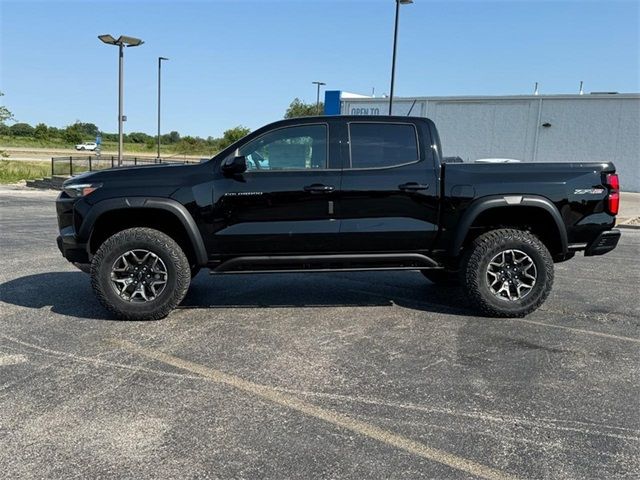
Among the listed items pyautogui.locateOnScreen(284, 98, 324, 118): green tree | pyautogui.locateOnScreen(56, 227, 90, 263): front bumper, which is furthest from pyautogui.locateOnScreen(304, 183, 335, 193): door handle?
pyautogui.locateOnScreen(284, 98, 324, 118): green tree

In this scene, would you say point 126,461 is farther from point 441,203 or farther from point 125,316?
point 441,203

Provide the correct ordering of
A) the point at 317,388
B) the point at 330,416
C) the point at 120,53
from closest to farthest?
the point at 330,416
the point at 317,388
the point at 120,53

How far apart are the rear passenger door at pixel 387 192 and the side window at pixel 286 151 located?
1.00ft

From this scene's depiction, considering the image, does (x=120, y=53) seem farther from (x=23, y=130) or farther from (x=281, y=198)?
(x=23, y=130)

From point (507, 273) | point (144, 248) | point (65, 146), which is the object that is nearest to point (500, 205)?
point (507, 273)

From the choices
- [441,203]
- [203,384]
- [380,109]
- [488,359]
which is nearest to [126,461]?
[203,384]

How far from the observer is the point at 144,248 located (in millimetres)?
5145

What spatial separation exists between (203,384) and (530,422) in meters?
2.11

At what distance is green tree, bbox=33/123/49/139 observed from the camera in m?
86.2

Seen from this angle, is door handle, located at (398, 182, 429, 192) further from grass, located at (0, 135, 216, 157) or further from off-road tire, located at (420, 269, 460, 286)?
grass, located at (0, 135, 216, 157)

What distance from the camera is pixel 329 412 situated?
344cm

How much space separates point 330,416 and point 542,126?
2731cm

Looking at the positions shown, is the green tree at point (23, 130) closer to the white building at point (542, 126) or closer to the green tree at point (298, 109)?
the green tree at point (298, 109)

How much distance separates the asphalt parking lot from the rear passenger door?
2.57 ft
